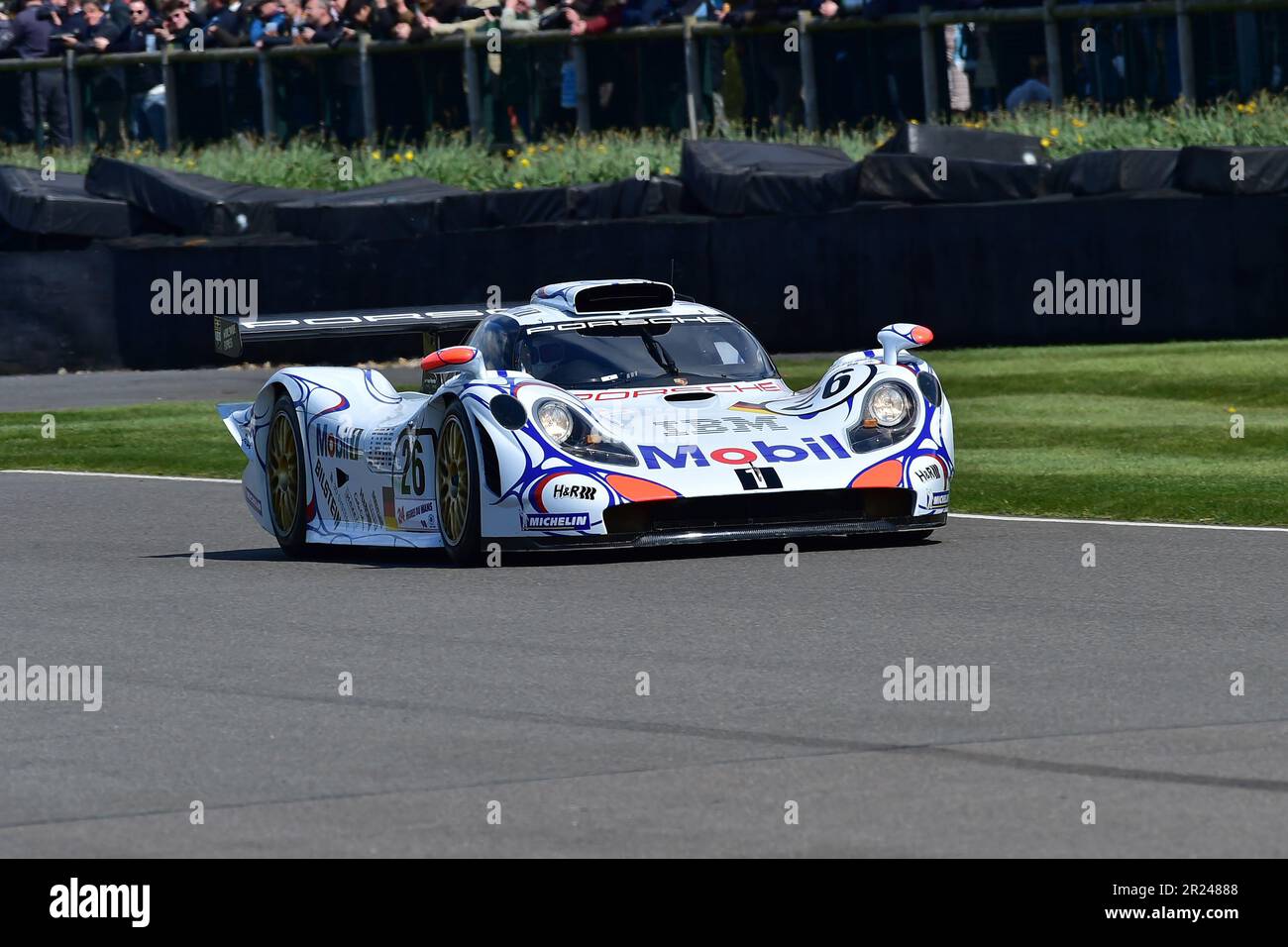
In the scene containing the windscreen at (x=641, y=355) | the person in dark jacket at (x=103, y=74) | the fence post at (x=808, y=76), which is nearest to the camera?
the windscreen at (x=641, y=355)

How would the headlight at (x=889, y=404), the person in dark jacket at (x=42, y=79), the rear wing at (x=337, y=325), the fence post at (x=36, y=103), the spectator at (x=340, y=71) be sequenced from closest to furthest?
the headlight at (x=889, y=404) → the rear wing at (x=337, y=325) → the spectator at (x=340, y=71) → the person in dark jacket at (x=42, y=79) → the fence post at (x=36, y=103)

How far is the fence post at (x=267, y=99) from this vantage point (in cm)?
3112

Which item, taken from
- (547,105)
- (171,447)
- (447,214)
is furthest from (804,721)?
(547,105)

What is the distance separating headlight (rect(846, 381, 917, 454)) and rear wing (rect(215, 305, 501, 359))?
83.4 inches

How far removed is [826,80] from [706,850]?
22.4 metres

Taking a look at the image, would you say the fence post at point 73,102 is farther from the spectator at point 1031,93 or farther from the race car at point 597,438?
the race car at point 597,438

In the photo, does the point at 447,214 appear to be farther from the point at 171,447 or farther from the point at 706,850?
the point at 706,850

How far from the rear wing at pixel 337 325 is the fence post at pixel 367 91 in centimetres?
1770

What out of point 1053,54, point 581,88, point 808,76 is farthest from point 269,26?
point 1053,54

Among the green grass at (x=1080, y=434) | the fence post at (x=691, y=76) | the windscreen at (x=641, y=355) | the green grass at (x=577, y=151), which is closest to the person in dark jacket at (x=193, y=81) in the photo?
the green grass at (x=577, y=151)

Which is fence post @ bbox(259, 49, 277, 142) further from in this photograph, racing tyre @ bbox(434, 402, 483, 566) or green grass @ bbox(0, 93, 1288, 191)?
racing tyre @ bbox(434, 402, 483, 566)

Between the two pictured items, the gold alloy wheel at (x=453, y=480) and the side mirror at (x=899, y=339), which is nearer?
the gold alloy wheel at (x=453, y=480)

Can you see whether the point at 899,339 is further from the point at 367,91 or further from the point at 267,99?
the point at 267,99
